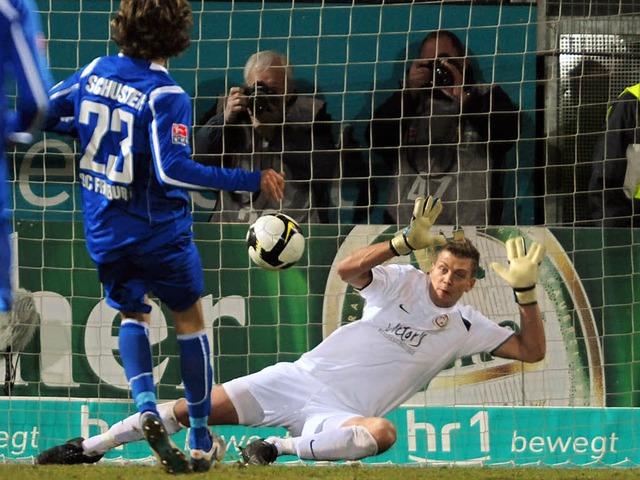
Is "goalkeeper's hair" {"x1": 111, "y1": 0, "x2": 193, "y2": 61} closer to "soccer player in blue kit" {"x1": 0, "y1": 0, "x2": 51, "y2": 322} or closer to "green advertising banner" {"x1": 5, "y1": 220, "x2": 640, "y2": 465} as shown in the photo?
"soccer player in blue kit" {"x1": 0, "y1": 0, "x2": 51, "y2": 322}

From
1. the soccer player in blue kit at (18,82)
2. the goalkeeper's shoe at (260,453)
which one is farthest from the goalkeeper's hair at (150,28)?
the goalkeeper's shoe at (260,453)

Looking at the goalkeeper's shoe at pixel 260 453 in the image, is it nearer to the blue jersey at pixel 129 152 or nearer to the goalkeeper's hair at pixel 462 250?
the goalkeeper's hair at pixel 462 250

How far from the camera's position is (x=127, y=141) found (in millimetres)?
4641

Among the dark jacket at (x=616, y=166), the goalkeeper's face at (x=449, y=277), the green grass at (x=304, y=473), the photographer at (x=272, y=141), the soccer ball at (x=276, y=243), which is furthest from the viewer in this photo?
the photographer at (x=272, y=141)

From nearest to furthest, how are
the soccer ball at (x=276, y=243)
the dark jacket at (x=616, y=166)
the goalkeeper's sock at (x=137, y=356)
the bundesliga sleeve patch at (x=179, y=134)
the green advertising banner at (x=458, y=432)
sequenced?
the bundesliga sleeve patch at (x=179, y=134), the goalkeeper's sock at (x=137, y=356), the soccer ball at (x=276, y=243), the green advertising banner at (x=458, y=432), the dark jacket at (x=616, y=166)

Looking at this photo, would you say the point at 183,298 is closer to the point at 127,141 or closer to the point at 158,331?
the point at 127,141

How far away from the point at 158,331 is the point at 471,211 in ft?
6.23

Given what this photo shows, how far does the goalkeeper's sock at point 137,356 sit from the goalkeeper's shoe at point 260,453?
3.99 feet

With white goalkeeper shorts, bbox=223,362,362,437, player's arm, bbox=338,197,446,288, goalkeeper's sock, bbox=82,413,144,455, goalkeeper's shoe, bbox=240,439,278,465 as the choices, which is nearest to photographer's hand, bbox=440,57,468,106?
player's arm, bbox=338,197,446,288

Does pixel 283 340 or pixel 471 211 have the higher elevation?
pixel 471 211

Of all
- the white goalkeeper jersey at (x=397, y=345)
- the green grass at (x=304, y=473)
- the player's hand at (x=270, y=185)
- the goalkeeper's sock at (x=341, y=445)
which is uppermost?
the player's hand at (x=270, y=185)

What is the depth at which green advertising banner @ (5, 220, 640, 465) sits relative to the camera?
7031mm

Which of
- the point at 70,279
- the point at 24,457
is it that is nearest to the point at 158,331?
the point at 70,279

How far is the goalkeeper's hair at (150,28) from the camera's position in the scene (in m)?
4.69
